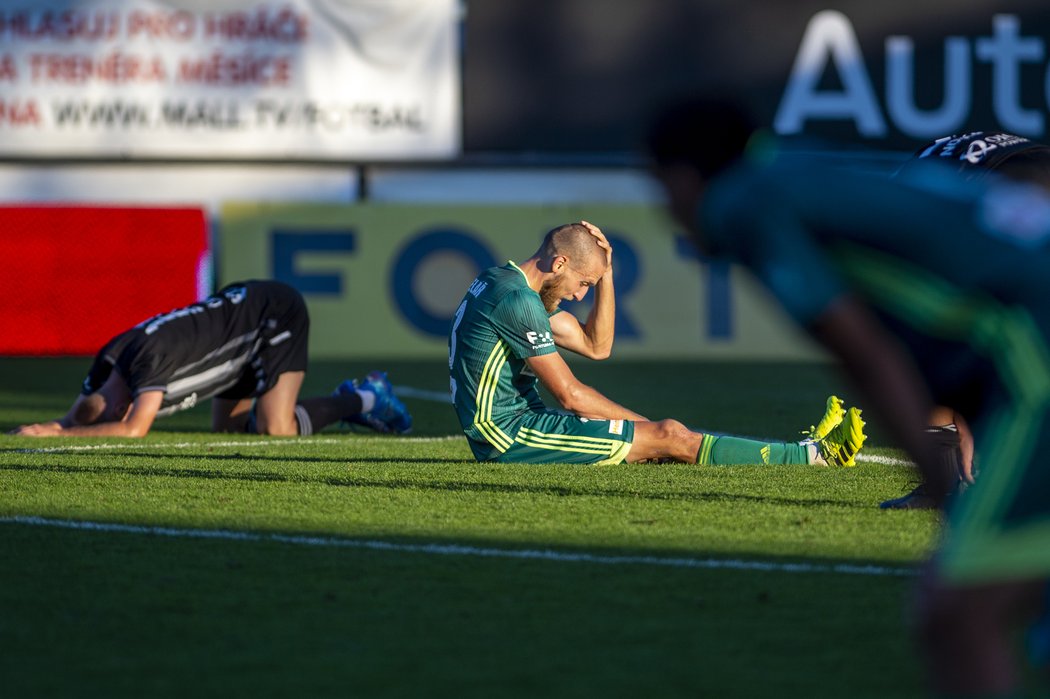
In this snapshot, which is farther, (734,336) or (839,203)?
(734,336)

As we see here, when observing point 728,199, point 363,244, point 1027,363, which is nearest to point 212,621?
point 728,199

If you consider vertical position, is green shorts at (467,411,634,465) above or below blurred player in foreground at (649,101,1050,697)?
below

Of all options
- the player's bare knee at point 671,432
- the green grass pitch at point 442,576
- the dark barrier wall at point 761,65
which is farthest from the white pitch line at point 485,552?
the dark barrier wall at point 761,65

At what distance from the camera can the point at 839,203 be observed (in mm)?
3285

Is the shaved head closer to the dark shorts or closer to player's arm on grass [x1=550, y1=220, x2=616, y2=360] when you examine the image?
player's arm on grass [x1=550, y1=220, x2=616, y2=360]

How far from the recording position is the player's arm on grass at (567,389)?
8141mm

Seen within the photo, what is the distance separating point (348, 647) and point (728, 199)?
6.30ft

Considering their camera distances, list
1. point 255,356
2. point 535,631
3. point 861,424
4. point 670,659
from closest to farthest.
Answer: point 670,659 → point 535,631 → point 861,424 → point 255,356

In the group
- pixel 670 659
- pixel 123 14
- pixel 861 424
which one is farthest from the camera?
pixel 123 14

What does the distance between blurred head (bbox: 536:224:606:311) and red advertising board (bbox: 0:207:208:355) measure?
853cm

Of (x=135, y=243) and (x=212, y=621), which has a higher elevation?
(x=135, y=243)

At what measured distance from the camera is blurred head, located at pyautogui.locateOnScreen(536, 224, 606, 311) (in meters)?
8.40

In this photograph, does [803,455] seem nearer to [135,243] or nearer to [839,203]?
[839,203]

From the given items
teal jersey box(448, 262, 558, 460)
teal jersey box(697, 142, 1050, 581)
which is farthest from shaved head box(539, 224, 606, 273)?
teal jersey box(697, 142, 1050, 581)
